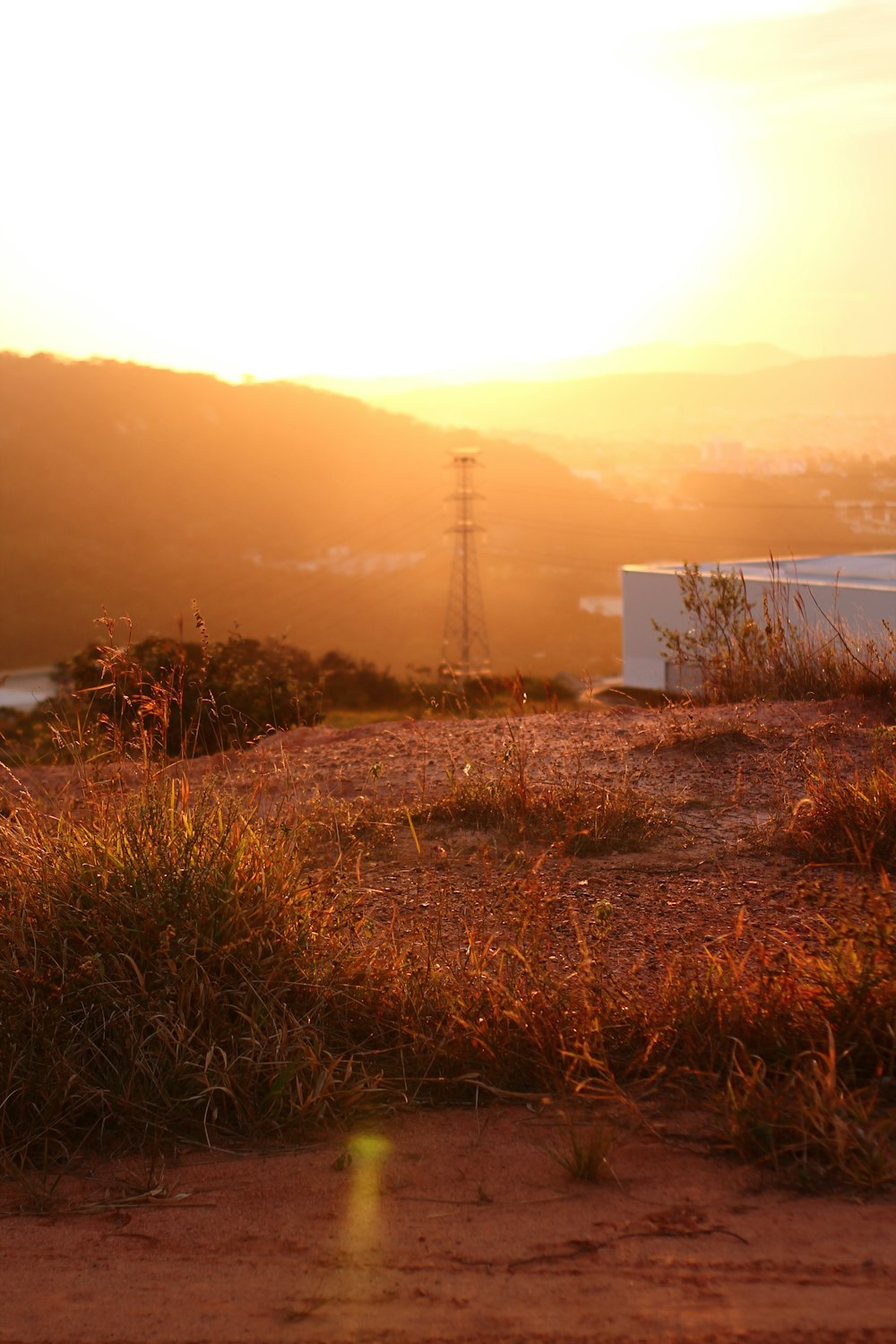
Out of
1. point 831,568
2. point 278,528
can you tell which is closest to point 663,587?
point 831,568

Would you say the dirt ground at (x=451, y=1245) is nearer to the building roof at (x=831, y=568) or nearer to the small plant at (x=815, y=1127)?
the small plant at (x=815, y=1127)

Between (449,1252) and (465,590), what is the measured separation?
36.0 metres

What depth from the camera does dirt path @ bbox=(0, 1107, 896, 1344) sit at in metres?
2.10

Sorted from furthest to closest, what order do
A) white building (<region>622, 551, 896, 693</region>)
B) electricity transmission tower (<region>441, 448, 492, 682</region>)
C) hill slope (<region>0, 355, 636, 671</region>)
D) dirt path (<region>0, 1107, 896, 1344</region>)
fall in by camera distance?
hill slope (<region>0, 355, 636, 671</region>) < electricity transmission tower (<region>441, 448, 492, 682</region>) < white building (<region>622, 551, 896, 693</region>) < dirt path (<region>0, 1107, 896, 1344</region>)

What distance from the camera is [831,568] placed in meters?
32.6

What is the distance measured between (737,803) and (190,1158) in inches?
112

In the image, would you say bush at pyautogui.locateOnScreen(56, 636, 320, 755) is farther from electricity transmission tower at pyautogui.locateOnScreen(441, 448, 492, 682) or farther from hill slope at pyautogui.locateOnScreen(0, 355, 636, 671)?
hill slope at pyautogui.locateOnScreen(0, 355, 636, 671)

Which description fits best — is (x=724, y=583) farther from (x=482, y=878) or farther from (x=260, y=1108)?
(x=260, y=1108)

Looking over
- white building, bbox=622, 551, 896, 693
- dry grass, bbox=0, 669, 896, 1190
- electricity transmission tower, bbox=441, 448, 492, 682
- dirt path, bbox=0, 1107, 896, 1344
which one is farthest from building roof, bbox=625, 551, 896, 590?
dirt path, bbox=0, 1107, 896, 1344

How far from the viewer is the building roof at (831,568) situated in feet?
94.2

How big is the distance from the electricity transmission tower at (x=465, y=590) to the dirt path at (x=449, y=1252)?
110ft

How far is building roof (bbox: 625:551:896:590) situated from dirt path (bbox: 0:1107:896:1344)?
24.9m

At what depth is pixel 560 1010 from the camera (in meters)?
3.05

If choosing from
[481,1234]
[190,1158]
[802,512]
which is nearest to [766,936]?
[481,1234]
